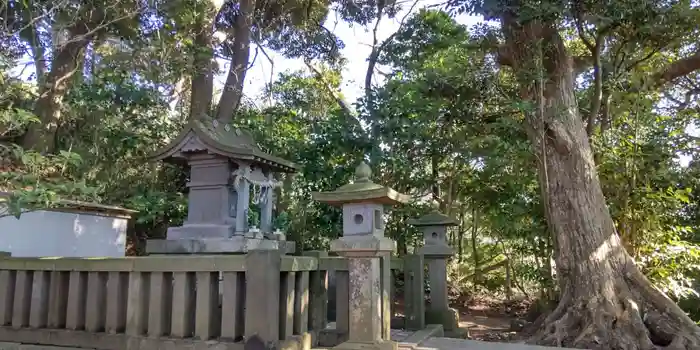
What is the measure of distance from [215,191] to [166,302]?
358 centimetres

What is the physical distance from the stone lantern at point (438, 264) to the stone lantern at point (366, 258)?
243 cm

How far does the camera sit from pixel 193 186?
8.29 meters

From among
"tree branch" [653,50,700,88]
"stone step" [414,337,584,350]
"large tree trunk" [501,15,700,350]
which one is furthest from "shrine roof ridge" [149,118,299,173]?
"tree branch" [653,50,700,88]

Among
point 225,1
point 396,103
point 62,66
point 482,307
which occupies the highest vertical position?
point 225,1

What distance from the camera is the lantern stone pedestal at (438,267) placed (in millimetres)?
7406

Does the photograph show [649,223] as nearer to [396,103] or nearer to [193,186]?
[396,103]

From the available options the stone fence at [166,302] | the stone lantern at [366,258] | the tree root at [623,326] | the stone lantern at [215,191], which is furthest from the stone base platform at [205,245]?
the tree root at [623,326]

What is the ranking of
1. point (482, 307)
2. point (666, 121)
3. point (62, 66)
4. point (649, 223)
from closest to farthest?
point (649, 223) → point (666, 121) → point (62, 66) → point (482, 307)

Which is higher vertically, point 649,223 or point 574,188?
point 574,188

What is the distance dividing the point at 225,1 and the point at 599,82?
966 cm

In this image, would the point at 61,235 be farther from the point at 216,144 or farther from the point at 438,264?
the point at 438,264

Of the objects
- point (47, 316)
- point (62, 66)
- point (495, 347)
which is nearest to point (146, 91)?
point (62, 66)

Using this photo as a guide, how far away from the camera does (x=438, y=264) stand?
24.8 feet

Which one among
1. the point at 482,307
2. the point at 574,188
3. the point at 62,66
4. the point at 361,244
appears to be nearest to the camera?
the point at 361,244
